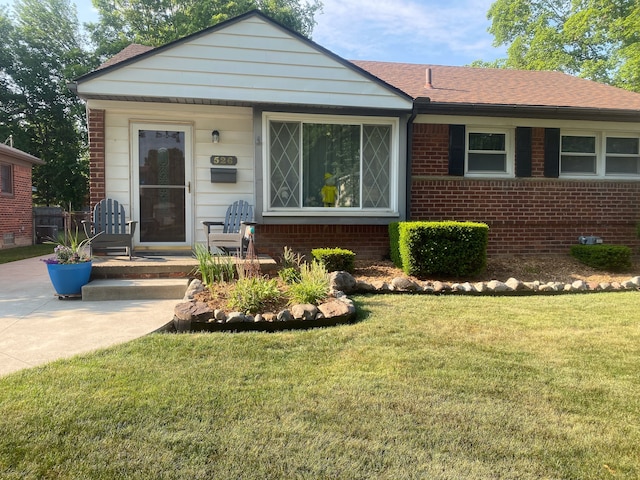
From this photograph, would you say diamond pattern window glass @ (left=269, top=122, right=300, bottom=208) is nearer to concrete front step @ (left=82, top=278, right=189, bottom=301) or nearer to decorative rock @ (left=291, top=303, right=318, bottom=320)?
concrete front step @ (left=82, top=278, right=189, bottom=301)

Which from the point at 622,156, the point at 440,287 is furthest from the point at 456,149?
the point at 622,156

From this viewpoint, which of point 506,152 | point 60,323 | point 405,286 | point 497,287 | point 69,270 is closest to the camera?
point 60,323

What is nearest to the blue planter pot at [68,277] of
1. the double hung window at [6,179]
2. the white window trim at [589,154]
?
the white window trim at [589,154]

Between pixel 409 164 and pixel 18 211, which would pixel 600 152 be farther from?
pixel 18 211

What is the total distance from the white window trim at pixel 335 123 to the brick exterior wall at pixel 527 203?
0.62 meters

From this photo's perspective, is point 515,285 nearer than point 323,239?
Yes

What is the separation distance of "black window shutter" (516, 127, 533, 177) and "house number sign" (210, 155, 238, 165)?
17.0 feet

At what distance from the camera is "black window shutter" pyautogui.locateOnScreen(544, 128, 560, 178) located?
7613 millimetres

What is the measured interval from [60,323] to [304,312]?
2.31 m

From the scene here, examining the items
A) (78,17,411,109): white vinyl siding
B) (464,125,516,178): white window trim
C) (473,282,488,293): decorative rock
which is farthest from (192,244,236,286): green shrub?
(464,125,516,178): white window trim

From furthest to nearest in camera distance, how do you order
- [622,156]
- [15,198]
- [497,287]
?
[15,198] → [622,156] → [497,287]

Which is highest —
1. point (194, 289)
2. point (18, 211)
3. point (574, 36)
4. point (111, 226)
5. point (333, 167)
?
point (574, 36)

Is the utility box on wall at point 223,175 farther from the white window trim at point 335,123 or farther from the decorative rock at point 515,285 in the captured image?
the decorative rock at point 515,285

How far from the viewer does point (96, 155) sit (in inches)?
254
